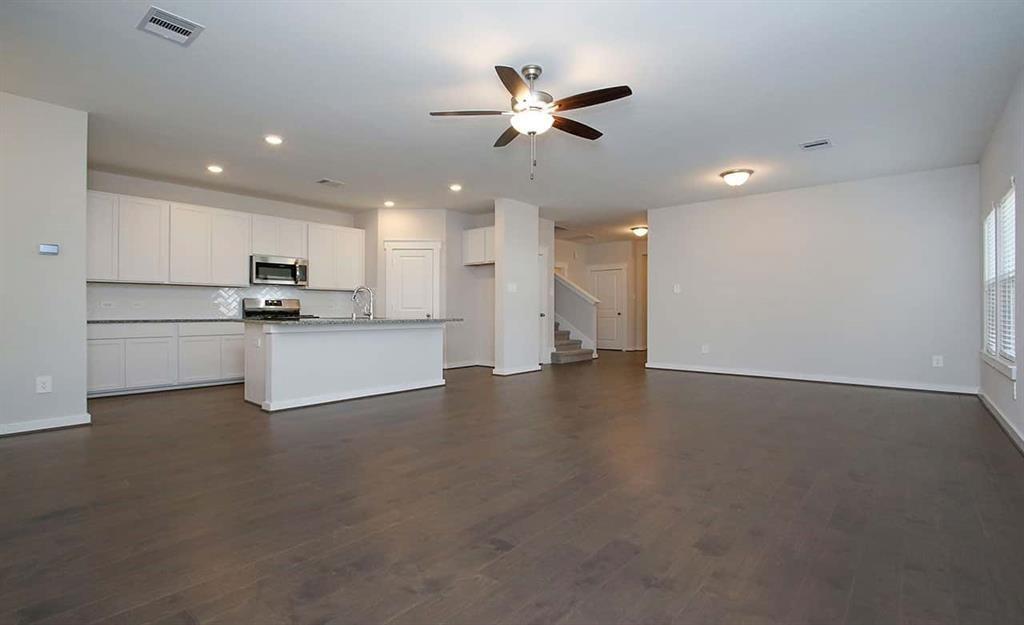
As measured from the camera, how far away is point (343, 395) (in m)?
5.29

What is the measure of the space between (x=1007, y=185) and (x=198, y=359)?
8.52m

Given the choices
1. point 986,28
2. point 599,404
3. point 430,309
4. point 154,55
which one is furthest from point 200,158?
point 986,28

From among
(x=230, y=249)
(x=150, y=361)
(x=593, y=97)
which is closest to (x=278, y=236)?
(x=230, y=249)

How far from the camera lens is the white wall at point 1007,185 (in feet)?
11.6

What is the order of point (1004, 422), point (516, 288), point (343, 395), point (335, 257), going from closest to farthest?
point (1004, 422), point (343, 395), point (516, 288), point (335, 257)

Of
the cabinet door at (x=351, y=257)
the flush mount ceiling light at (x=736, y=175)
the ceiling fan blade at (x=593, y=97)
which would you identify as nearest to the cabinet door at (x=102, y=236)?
the cabinet door at (x=351, y=257)

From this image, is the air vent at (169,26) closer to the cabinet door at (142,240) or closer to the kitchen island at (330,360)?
the kitchen island at (330,360)

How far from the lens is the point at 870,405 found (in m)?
5.10

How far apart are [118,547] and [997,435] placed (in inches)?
226

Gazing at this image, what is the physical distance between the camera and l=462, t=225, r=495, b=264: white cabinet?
7.99 metres

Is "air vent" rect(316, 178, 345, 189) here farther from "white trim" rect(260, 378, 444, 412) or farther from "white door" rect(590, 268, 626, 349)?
"white door" rect(590, 268, 626, 349)

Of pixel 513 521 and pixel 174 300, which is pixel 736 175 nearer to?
pixel 513 521

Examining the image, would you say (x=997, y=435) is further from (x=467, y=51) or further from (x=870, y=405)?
(x=467, y=51)

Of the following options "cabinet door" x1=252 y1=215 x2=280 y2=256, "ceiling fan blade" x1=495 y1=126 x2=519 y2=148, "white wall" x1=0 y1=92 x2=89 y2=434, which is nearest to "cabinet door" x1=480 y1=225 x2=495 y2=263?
"cabinet door" x1=252 y1=215 x2=280 y2=256
